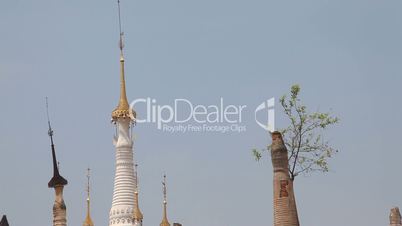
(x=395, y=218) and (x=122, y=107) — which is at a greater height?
(x=122, y=107)

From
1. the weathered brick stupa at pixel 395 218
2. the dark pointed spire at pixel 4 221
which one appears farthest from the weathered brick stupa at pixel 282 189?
the dark pointed spire at pixel 4 221

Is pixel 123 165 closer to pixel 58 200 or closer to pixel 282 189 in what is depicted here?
pixel 58 200

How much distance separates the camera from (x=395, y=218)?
3222cm

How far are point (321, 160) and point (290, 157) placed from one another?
1.27 m

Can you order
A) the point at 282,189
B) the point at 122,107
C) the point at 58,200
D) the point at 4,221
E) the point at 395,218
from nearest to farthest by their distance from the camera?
the point at 282,189, the point at 395,218, the point at 4,221, the point at 58,200, the point at 122,107

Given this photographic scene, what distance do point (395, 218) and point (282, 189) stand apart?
8.49 meters

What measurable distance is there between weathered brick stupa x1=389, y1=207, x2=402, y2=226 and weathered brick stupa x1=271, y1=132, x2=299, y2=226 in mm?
7677

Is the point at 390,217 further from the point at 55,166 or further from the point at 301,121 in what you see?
the point at 55,166

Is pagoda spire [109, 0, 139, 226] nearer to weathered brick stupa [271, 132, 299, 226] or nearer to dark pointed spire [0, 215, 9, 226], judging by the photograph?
dark pointed spire [0, 215, 9, 226]

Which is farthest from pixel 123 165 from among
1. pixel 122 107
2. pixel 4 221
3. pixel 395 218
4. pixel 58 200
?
pixel 395 218

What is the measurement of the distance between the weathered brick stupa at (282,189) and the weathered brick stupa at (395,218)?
302 inches

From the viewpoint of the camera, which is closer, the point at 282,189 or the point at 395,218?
the point at 282,189

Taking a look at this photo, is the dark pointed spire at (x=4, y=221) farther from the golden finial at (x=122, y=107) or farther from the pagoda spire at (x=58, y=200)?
the golden finial at (x=122, y=107)

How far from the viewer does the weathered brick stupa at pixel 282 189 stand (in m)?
24.8
